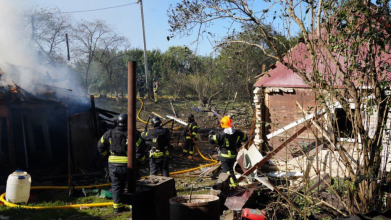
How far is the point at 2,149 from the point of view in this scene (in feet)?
32.8

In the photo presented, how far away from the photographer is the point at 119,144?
6812 mm

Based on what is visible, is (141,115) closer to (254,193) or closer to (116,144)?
(116,144)

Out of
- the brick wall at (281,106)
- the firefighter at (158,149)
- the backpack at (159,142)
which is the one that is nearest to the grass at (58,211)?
the firefighter at (158,149)

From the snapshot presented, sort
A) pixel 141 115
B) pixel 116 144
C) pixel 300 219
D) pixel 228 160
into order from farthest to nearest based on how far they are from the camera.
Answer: pixel 141 115, pixel 228 160, pixel 116 144, pixel 300 219

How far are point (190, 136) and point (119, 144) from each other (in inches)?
234

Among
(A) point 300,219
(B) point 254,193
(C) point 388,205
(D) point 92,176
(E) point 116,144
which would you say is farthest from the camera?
(D) point 92,176

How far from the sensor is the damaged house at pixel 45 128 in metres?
9.34

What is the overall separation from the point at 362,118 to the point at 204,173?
6.50 m

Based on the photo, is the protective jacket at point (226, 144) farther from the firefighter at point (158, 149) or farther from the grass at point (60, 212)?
the grass at point (60, 212)

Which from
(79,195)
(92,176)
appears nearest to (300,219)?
(79,195)

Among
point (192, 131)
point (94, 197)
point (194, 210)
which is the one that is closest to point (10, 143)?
point (94, 197)

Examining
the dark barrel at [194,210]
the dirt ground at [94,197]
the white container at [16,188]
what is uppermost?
the dark barrel at [194,210]

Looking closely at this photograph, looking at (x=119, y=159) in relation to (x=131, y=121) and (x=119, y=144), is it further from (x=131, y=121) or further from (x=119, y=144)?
(x=131, y=121)

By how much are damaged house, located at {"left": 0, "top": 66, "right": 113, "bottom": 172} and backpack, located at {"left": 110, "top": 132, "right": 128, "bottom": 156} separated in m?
2.96
